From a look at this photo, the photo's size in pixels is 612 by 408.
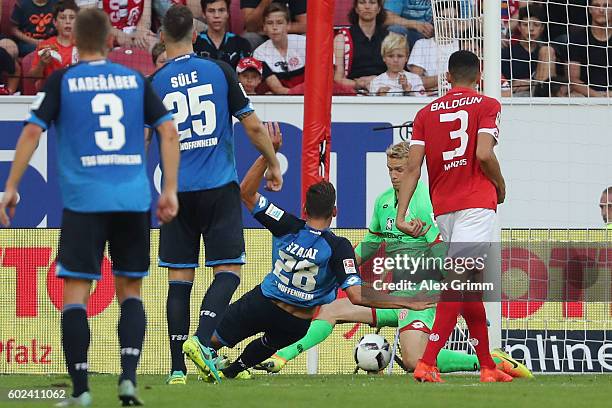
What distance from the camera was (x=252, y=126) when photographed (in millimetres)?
7949

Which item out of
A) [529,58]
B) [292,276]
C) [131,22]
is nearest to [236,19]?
[131,22]

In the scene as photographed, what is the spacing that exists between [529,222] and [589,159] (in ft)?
3.60

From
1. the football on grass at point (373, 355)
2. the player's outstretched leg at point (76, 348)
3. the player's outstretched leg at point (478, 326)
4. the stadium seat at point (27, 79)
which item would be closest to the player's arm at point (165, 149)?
the player's outstretched leg at point (76, 348)

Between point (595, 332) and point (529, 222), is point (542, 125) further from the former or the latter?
point (595, 332)

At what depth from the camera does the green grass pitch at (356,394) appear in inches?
254

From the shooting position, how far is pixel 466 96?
8.50m

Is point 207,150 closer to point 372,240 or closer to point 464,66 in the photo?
point 464,66

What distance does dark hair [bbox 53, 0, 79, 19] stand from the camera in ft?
49.7

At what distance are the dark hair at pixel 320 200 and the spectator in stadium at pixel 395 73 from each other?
5978mm

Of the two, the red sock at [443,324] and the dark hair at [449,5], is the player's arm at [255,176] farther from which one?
the dark hair at [449,5]

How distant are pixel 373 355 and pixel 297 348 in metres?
0.82

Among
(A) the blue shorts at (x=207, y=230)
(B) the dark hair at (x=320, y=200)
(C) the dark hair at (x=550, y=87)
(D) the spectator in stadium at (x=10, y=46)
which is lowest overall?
(A) the blue shorts at (x=207, y=230)

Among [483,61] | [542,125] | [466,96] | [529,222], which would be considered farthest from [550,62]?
[466,96]

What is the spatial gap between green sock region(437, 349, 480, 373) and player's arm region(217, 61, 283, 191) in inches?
105
